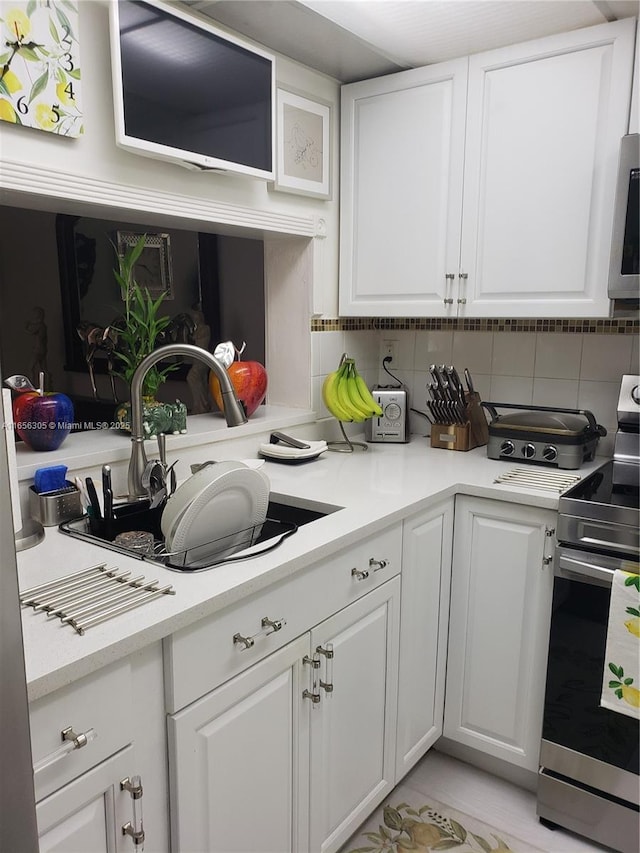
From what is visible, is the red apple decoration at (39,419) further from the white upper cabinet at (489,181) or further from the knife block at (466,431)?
the knife block at (466,431)

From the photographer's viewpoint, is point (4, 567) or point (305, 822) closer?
point (4, 567)

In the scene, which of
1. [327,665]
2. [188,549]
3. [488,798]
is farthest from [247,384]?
[488,798]

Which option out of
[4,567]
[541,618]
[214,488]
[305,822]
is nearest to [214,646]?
[214,488]

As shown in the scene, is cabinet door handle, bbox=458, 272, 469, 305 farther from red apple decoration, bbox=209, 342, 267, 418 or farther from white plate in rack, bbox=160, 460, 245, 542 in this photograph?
white plate in rack, bbox=160, 460, 245, 542

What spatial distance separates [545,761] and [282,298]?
1.65 metres

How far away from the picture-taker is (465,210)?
6.60 feet

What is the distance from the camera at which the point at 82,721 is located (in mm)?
927

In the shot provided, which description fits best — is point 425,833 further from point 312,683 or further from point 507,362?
point 507,362

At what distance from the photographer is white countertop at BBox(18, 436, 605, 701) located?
0.93 metres

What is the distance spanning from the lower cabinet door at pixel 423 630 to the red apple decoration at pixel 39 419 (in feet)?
3.02

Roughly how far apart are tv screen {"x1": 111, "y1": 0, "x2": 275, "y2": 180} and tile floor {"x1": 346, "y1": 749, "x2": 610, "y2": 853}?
6.06ft

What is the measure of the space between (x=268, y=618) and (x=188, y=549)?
8.5 inches

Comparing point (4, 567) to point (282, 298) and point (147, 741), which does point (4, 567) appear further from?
point (282, 298)

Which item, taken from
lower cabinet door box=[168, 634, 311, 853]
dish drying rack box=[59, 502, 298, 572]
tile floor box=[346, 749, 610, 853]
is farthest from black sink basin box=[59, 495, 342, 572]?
tile floor box=[346, 749, 610, 853]
